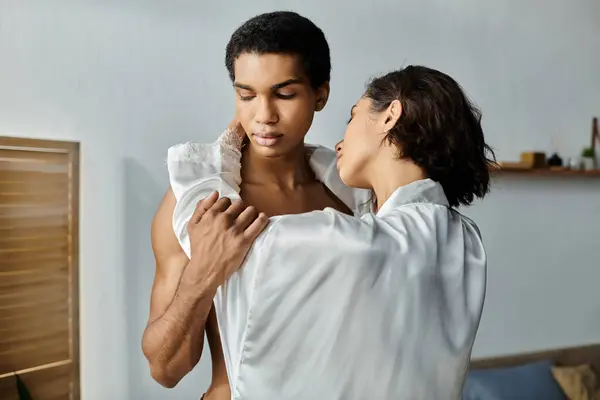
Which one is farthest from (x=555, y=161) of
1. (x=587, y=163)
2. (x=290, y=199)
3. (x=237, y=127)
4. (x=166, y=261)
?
(x=166, y=261)

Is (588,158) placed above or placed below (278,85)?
below

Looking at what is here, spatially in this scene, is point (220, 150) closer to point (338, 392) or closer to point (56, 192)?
point (338, 392)

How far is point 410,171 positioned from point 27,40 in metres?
1.34

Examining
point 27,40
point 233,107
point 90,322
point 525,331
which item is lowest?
A: point 525,331

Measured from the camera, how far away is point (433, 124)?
3.51 feet

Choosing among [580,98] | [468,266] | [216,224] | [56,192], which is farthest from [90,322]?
[580,98]

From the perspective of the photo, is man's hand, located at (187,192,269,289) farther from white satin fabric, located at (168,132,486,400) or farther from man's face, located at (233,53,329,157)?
man's face, located at (233,53,329,157)

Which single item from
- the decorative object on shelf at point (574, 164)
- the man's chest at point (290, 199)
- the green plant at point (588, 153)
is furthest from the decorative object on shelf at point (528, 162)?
the man's chest at point (290, 199)

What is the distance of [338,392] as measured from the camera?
3.02ft

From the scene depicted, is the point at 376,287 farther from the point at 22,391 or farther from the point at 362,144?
the point at 22,391

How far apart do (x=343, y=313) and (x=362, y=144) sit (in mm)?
339

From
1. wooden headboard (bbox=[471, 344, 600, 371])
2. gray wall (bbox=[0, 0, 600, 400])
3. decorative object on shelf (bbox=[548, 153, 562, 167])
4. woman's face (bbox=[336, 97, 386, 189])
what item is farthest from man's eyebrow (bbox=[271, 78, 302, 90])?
decorative object on shelf (bbox=[548, 153, 562, 167])

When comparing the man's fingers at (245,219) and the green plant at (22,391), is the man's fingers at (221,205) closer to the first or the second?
the man's fingers at (245,219)

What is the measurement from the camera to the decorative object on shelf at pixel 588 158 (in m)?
3.11
